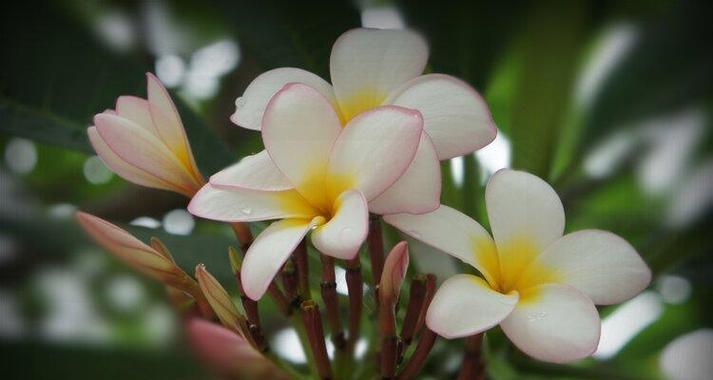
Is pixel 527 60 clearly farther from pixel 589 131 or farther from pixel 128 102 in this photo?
pixel 128 102

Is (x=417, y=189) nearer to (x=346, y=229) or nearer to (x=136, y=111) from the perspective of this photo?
(x=346, y=229)

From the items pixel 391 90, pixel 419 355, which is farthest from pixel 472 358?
pixel 391 90

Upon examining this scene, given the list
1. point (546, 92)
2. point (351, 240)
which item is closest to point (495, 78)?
point (546, 92)

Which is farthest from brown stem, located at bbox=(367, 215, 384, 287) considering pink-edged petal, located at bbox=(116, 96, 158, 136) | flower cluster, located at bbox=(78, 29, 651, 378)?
pink-edged petal, located at bbox=(116, 96, 158, 136)

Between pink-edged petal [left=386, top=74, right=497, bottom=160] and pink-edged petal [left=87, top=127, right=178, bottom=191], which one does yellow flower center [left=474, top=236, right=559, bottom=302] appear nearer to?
pink-edged petal [left=386, top=74, right=497, bottom=160]

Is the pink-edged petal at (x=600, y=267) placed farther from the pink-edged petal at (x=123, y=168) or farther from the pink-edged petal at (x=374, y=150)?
the pink-edged petal at (x=123, y=168)

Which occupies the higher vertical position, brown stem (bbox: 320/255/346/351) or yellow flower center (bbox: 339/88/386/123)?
yellow flower center (bbox: 339/88/386/123)

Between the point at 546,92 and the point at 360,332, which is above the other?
the point at 546,92

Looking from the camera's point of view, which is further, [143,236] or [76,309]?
[143,236]

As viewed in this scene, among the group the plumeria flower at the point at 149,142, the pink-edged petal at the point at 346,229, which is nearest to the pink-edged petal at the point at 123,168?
the plumeria flower at the point at 149,142
